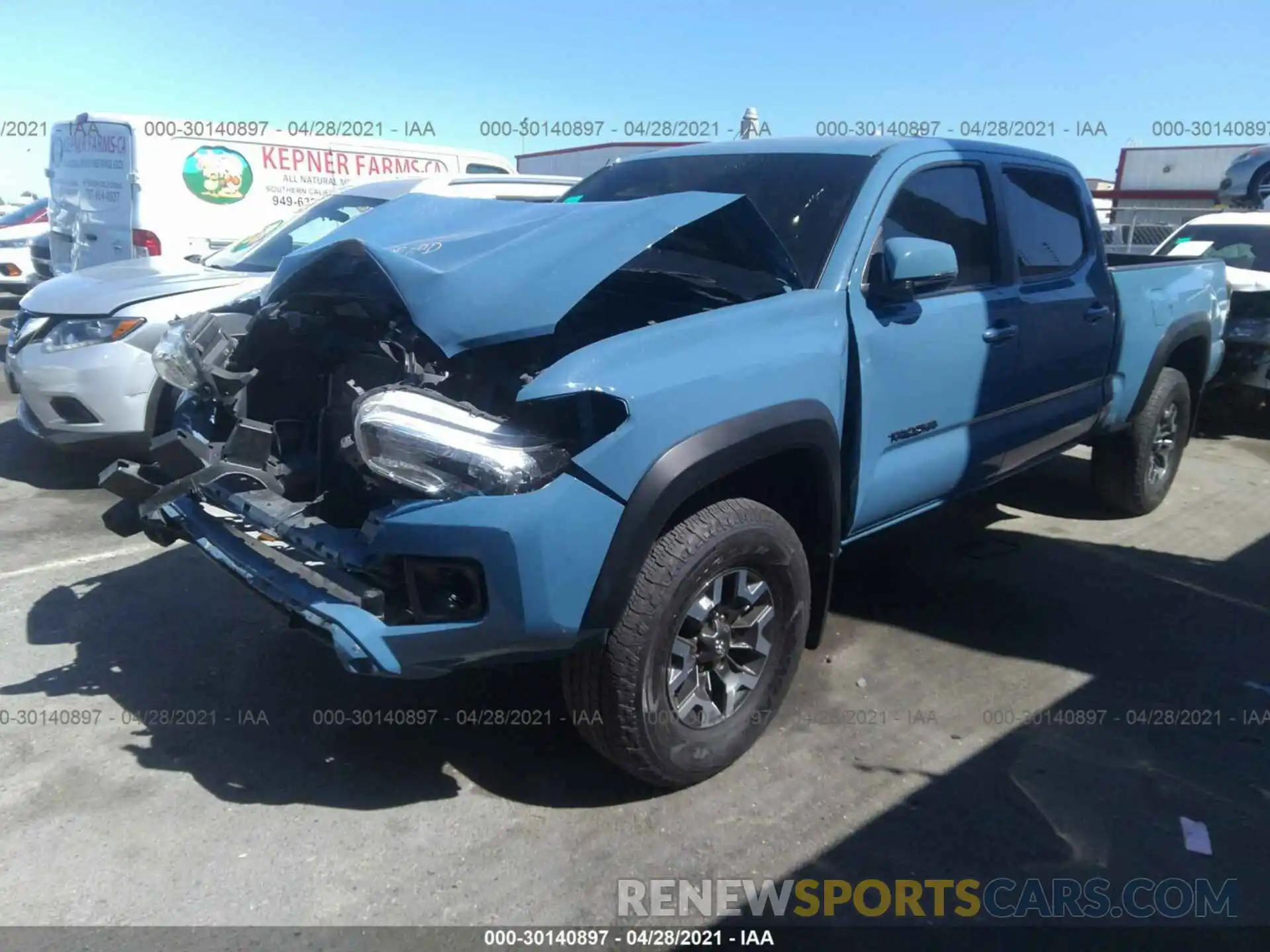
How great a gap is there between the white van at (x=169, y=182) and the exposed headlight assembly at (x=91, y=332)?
2396mm

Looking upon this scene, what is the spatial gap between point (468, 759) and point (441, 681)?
1.83ft

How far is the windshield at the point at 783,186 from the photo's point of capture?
11.4 ft

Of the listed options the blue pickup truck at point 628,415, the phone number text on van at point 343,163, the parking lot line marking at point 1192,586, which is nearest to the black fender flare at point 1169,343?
the parking lot line marking at point 1192,586

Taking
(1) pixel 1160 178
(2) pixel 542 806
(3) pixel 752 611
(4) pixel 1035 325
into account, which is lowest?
(2) pixel 542 806

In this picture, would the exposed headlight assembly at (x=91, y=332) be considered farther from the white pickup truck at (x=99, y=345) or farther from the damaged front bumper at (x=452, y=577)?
the damaged front bumper at (x=452, y=577)

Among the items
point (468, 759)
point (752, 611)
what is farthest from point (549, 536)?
point (468, 759)

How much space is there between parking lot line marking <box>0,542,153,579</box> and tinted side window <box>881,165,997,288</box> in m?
3.78

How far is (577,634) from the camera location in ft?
8.43

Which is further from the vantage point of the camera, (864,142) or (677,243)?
(864,142)

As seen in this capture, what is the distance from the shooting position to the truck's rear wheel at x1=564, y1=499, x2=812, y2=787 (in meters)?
2.73

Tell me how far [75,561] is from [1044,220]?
4762 millimetres

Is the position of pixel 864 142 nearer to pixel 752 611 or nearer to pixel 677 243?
pixel 677 243

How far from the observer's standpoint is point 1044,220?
455cm

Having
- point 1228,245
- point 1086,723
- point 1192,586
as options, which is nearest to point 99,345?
point 1086,723
